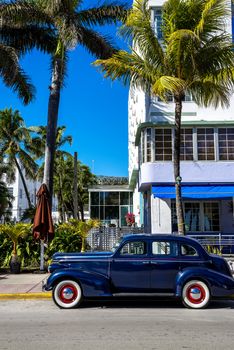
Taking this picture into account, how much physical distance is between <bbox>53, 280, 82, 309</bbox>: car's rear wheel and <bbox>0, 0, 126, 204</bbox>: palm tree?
826cm

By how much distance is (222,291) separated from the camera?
921 centimetres

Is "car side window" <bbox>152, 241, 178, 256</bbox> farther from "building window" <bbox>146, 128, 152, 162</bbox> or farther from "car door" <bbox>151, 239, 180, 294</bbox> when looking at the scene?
"building window" <bbox>146, 128, 152, 162</bbox>

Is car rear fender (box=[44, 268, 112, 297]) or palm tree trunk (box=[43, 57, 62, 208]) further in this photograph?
palm tree trunk (box=[43, 57, 62, 208])

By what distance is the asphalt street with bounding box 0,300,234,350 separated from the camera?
6.39 meters

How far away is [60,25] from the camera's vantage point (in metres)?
17.7

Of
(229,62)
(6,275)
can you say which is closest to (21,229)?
(6,275)

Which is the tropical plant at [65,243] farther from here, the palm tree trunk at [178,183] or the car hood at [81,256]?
the car hood at [81,256]

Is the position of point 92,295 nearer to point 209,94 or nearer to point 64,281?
point 64,281

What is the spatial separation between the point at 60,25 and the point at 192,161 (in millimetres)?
8315

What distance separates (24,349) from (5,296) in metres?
5.02

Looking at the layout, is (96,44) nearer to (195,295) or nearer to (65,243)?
(65,243)

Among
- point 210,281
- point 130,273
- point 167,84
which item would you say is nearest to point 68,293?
point 130,273

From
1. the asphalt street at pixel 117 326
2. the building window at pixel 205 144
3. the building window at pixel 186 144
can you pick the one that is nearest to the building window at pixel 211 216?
the building window at pixel 205 144

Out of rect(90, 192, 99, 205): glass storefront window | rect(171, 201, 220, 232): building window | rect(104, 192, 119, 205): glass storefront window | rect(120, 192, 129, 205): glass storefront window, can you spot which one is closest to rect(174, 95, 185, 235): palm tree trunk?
rect(171, 201, 220, 232): building window
